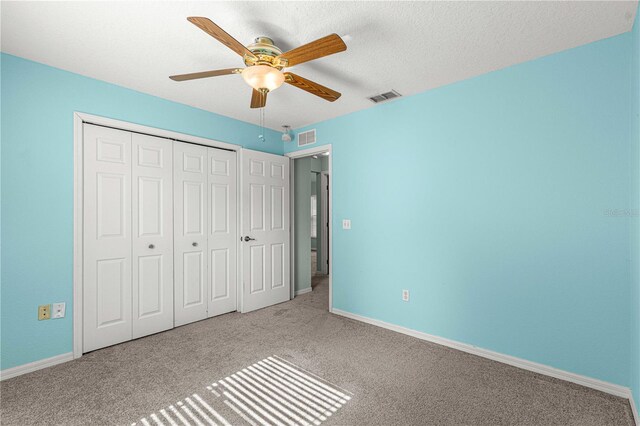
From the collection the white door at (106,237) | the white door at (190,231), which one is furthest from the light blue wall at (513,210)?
the white door at (106,237)

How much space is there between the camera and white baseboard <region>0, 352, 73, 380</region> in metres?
2.21

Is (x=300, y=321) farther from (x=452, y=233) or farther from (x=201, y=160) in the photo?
(x=201, y=160)

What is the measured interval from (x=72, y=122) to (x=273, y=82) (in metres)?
2.00

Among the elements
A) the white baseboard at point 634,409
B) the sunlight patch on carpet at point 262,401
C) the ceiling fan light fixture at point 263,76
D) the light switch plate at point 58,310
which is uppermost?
the ceiling fan light fixture at point 263,76

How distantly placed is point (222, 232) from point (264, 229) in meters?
0.57

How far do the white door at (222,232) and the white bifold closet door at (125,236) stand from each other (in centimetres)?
48

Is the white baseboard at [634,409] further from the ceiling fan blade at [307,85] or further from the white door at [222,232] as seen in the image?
the white door at [222,232]

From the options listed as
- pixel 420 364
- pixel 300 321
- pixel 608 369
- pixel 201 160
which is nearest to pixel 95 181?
pixel 201 160

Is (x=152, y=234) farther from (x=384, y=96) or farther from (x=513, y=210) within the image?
(x=513, y=210)

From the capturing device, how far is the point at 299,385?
2.12 metres

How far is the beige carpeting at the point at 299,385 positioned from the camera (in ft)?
5.90

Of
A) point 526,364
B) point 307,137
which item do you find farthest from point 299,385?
point 307,137

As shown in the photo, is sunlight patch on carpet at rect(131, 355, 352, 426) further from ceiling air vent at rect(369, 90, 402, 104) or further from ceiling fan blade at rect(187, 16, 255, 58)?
ceiling air vent at rect(369, 90, 402, 104)

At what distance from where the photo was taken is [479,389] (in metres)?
2.06
